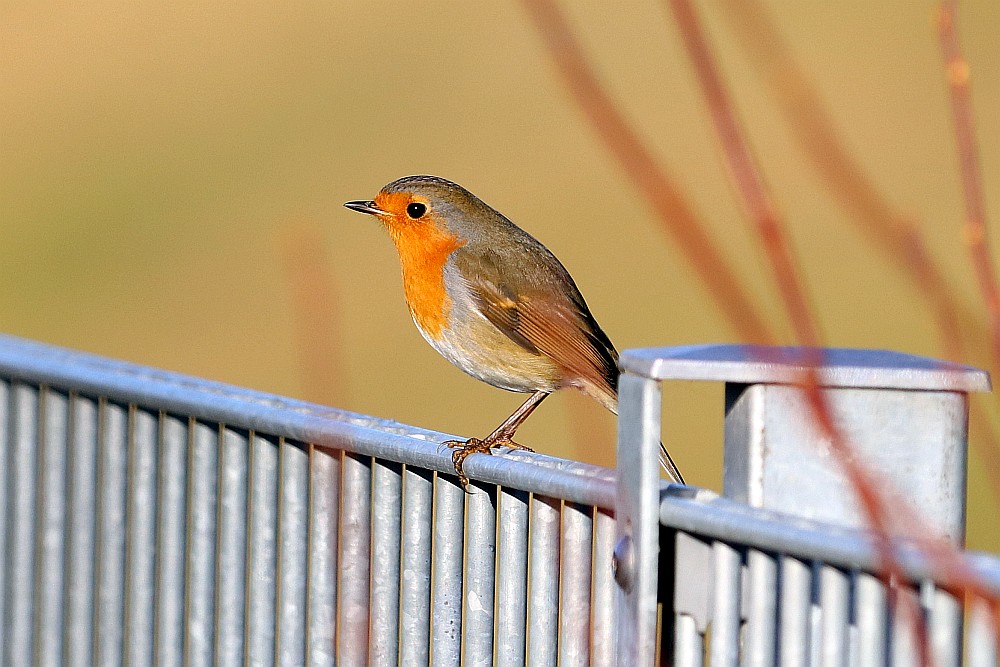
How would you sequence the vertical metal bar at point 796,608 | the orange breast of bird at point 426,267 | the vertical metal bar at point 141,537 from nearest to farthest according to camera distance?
1. the vertical metal bar at point 796,608
2. the vertical metal bar at point 141,537
3. the orange breast of bird at point 426,267

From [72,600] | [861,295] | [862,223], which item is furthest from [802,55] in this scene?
[862,223]

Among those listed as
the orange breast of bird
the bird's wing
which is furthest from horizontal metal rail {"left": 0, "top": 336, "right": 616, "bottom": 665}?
the bird's wing

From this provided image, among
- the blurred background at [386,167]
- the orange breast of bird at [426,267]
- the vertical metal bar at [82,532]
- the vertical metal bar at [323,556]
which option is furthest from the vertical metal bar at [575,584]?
the blurred background at [386,167]

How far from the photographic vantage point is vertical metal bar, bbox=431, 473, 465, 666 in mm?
2090

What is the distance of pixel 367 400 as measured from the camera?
39.8 feet

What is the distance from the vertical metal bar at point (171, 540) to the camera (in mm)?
2576

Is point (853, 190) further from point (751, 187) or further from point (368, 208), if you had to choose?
point (368, 208)

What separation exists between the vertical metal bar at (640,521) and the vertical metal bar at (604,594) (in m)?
0.09

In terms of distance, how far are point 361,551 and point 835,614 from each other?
95 cm

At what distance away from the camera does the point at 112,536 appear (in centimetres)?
275

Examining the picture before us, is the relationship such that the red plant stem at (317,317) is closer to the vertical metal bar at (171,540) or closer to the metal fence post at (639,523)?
the metal fence post at (639,523)

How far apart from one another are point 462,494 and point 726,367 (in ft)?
1.89

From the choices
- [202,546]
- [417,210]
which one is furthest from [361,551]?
[417,210]

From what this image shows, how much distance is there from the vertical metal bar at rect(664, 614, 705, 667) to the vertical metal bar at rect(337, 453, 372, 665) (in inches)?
25.1
